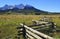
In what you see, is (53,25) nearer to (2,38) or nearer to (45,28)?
(45,28)

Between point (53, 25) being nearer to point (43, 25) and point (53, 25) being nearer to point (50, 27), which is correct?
point (50, 27)

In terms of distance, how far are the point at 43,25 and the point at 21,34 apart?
263 centimetres

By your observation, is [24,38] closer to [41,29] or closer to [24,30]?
[24,30]

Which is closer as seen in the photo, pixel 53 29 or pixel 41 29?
pixel 41 29

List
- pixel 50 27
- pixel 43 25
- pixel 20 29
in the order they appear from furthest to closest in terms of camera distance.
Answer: pixel 50 27 → pixel 43 25 → pixel 20 29

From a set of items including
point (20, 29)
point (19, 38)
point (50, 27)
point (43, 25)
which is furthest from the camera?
point (50, 27)

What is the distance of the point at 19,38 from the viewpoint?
13078 mm

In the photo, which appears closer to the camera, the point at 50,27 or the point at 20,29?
the point at 20,29

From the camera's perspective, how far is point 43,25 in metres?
15.5

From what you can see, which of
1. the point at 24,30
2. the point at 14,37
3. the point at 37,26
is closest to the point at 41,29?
the point at 37,26

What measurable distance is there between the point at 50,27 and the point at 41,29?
216 cm

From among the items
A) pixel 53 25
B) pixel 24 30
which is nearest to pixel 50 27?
pixel 53 25

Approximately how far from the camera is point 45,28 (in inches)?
611

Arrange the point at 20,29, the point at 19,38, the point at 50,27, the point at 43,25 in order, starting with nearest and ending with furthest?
1. the point at 19,38
2. the point at 20,29
3. the point at 43,25
4. the point at 50,27
